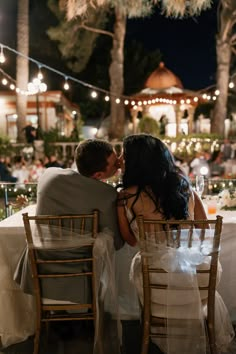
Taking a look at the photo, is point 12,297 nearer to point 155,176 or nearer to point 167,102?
point 155,176

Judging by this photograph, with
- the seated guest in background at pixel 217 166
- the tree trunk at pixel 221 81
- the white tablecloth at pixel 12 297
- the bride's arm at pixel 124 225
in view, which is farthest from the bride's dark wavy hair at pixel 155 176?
the tree trunk at pixel 221 81

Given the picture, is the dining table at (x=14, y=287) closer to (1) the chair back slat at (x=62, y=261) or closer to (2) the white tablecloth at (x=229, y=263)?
(2) the white tablecloth at (x=229, y=263)

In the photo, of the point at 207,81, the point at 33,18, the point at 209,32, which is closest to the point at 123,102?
the point at 33,18

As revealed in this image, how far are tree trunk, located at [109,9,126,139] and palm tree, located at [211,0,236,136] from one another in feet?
10.3

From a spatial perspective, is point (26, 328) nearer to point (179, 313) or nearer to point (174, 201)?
point (179, 313)

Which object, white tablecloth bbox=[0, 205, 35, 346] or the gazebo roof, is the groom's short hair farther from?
the gazebo roof

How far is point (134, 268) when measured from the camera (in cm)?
301

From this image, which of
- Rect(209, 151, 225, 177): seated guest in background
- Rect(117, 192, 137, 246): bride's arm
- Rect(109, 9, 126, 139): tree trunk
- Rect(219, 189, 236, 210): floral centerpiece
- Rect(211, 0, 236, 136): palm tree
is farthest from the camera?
Rect(109, 9, 126, 139): tree trunk

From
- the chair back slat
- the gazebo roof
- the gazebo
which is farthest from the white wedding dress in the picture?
the gazebo roof

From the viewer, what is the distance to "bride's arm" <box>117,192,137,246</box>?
9.52 ft

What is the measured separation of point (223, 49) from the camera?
1559 centimetres

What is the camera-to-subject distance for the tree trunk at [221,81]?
15.6 meters

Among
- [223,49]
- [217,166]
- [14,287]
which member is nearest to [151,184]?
[14,287]

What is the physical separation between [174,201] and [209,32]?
23081 millimetres
